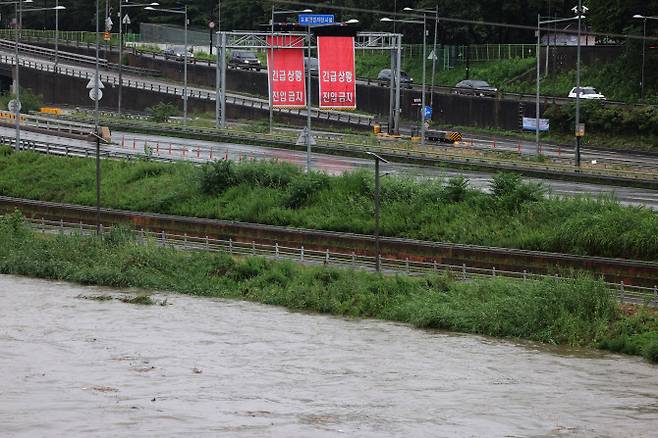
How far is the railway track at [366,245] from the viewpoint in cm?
4884

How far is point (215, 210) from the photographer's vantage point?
2549 inches

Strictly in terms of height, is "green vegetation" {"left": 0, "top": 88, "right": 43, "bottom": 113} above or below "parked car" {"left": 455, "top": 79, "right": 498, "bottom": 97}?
below

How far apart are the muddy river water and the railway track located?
7.21 metres

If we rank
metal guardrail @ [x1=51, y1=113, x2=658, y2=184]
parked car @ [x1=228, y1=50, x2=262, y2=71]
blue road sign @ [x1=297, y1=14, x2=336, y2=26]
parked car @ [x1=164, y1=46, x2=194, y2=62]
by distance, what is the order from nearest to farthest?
1. metal guardrail @ [x1=51, y1=113, x2=658, y2=184]
2. blue road sign @ [x1=297, y1=14, x2=336, y2=26]
3. parked car @ [x1=228, y1=50, x2=262, y2=71]
4. parked car @ [x1=164, y1=46, x2=194, y2=62]

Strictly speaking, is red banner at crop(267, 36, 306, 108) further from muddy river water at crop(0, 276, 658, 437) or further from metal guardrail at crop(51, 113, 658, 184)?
muddy river water at crop(0, 276, 658, 437)

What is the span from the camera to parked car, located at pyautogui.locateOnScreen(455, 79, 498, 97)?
97938mm

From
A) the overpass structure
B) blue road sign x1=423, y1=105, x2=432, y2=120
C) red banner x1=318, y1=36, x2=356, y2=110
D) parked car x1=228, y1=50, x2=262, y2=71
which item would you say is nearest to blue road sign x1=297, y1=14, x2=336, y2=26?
red banner x1=318, y1=36, x2=356, y2=110

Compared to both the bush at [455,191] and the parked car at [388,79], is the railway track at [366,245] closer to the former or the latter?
the bush at [455,191]

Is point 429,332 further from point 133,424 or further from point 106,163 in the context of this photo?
point 106,163

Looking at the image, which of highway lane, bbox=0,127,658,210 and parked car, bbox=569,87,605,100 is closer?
highway lane, bbox=0,127,658,210

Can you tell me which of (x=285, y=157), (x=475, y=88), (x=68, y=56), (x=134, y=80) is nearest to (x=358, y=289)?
(x=285, y=157)

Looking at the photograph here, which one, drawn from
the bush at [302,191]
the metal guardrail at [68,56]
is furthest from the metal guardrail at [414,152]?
the metal guardrail at [68,56]

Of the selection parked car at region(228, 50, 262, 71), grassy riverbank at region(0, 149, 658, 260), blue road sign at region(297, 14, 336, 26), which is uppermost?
blue road sign at region(297, 14, 336, 26)

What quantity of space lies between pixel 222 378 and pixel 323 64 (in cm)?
4127
